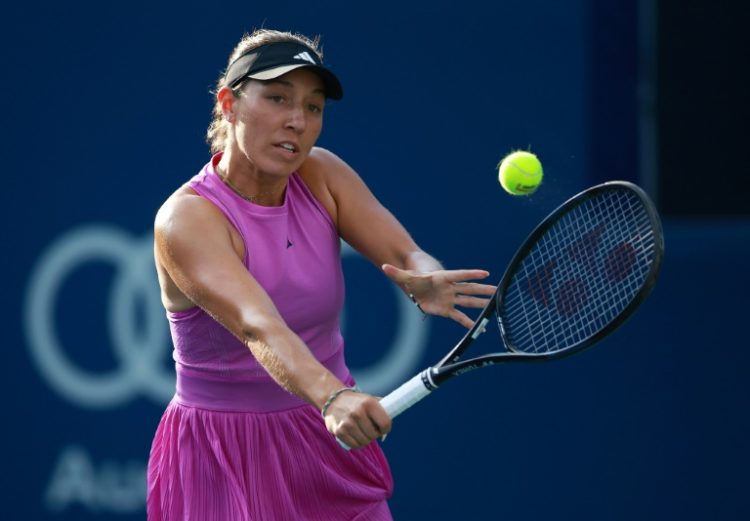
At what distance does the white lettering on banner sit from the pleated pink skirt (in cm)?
189

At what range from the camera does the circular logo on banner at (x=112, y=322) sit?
16.7 ft

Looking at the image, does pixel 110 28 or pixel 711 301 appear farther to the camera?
pixel 110 28

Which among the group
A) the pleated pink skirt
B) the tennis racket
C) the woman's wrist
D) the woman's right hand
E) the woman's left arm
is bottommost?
the pleated pink skirt

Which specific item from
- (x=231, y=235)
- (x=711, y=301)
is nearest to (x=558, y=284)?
(x=231, y=235)

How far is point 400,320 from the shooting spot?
4812 millimetres

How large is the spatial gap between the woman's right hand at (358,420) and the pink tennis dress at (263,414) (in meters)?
0.56

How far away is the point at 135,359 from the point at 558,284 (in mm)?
2241

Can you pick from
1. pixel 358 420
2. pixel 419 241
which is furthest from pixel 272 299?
pixel 419 241

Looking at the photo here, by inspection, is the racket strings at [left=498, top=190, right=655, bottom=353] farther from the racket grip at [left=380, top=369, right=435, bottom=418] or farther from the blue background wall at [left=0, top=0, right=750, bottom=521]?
the blue background wall at [left=0, top=0, right=750, bottom=521]

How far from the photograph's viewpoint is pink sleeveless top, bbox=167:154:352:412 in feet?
10.3

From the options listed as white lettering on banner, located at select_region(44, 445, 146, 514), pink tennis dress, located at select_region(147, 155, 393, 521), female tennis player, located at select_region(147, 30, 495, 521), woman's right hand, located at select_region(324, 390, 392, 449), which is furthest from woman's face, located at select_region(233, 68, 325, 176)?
white lettering on banner, located at select_region(44, 445, 146, 514)

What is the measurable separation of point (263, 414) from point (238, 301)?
0.48 metres

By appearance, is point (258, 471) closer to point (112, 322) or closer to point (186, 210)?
point (186, 210)

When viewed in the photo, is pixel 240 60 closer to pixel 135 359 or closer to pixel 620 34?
pixel 620 34
